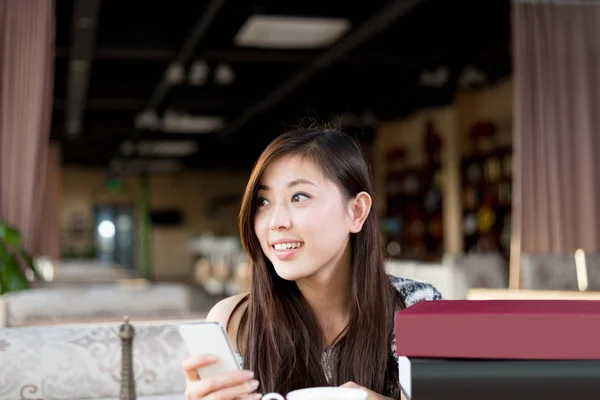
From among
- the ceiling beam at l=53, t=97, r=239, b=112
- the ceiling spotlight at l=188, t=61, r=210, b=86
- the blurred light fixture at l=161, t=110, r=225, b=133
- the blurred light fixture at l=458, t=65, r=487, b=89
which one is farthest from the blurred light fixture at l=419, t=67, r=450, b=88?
the blurred light fixture at l=161, t=110, r=225, b=133

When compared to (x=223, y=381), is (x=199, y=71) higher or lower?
higher

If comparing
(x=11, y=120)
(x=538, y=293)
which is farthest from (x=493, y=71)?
(x=11, y=120)

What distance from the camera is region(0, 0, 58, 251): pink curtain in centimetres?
457

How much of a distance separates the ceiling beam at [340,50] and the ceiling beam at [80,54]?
8.75 ft

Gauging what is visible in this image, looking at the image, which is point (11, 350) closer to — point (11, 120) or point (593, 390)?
point (593, 390)

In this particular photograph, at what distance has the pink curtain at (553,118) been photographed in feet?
19.3

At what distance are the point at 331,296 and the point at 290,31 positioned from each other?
20.5 ft

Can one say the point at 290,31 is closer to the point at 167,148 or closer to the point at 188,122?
the point at 188,122

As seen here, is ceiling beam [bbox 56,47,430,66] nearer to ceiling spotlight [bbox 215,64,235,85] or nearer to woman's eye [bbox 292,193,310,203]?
ceiling spotlight [bbox 215,64,235,85]

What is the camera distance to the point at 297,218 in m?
1.19

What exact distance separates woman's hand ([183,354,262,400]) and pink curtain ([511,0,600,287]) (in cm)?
524

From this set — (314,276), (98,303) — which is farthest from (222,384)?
(98,303)

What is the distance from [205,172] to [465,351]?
2481 cm

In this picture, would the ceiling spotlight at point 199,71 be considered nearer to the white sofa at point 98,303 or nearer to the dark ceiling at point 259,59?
the dark ceiling at point 259,59
